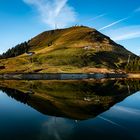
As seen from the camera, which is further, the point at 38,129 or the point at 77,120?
the point at 77,120

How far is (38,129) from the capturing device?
24.6 m

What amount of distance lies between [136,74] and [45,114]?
139 meters

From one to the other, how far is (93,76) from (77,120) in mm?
123401

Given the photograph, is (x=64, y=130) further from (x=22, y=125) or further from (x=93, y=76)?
(x=93, y=76)

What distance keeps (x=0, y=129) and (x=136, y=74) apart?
14789cm

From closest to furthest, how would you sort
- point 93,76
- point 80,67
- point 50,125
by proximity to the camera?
1. point 50,125
2. point 93,76
3. point 80,67

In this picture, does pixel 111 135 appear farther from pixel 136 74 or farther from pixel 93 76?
pixel 136 74

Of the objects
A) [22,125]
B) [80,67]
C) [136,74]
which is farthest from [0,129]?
[80,67]


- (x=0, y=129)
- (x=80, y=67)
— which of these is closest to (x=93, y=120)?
(x=0, y=129)

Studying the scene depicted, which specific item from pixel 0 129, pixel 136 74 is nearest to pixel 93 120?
pixel 0 129

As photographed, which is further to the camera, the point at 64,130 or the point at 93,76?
the point at 93,76

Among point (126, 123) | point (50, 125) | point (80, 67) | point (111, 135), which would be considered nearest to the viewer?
point (111, 135)

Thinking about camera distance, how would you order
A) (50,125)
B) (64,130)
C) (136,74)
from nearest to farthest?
(64,130) → (50,125) → (136,74)

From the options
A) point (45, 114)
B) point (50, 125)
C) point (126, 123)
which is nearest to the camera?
point (50, 125)
